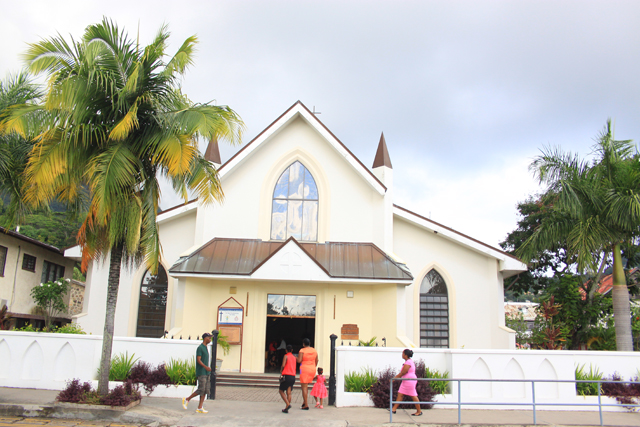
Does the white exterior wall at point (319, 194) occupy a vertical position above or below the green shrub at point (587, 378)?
above

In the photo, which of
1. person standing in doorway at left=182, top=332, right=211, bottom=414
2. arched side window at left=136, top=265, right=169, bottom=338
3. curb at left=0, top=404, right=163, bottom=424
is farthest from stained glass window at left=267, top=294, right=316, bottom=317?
curb at left=0, top=404, right=163, bottom=424

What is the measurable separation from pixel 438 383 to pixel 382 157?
8.19 meters

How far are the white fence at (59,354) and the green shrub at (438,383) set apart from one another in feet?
17.9

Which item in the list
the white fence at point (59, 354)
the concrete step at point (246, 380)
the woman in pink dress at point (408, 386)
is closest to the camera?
the woman in pink dress at point (408, 386)

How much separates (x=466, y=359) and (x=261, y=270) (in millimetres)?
6061

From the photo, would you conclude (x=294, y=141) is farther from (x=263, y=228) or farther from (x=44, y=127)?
(x=44, y=127)

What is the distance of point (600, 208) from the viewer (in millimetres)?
13211

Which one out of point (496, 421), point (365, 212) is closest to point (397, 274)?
point (365, 212)

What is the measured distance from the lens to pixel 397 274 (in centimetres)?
1446

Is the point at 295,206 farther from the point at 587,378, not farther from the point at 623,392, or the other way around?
the point at 623,392

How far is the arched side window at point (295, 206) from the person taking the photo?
16344mm

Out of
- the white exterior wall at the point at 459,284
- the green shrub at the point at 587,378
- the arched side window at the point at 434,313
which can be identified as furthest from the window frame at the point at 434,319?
the green shrub at the point at 587,378

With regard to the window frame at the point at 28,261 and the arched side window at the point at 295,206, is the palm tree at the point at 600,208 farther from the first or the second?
the window frame at the point at 28,261

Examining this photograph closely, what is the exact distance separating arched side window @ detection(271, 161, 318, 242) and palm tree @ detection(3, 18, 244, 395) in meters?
6.21
